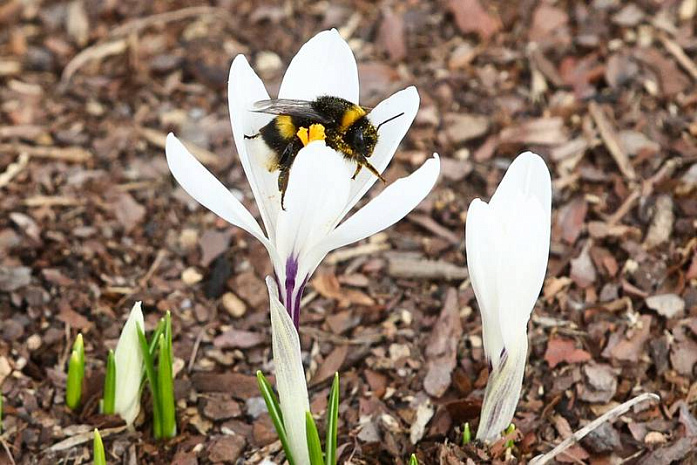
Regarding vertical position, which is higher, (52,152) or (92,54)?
(92,54)

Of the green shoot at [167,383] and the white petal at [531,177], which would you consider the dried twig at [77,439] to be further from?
the white petal at [531,177]

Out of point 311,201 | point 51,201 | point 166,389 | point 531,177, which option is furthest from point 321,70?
point 51,201

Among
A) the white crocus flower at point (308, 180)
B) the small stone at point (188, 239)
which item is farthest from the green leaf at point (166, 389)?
the small stone at point (188, 239)

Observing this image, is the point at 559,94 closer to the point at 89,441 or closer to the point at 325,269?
the point at 325,269

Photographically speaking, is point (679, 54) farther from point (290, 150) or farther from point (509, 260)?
point (290, 150)

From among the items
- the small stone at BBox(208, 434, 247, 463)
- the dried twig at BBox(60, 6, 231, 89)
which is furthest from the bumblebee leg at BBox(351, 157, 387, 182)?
the dried twig at BBox(60, 6, 231, 89)

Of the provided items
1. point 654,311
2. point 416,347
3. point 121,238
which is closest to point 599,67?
point 654,311

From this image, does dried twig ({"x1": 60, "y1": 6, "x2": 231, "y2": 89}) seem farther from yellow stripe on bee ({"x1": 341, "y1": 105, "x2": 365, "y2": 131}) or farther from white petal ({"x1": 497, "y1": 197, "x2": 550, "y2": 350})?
white petal ({"x1": 497, "y1": 197, "x2": 550, "y2": 350})
